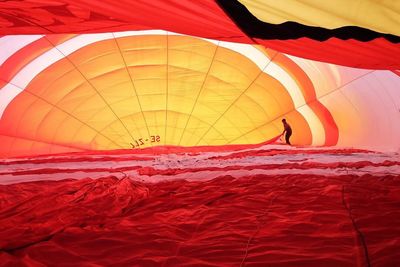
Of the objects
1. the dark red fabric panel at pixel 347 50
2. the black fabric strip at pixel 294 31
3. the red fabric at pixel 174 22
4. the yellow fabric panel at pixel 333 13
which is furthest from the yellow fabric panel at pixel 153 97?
the yellow fabric panel at pixel 333 13

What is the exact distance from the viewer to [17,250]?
173 cm

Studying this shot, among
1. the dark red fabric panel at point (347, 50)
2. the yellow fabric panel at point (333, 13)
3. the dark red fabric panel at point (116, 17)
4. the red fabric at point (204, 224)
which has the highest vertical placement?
the dark red fabric panel at point (116, 17)

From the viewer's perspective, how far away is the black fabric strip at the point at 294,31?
2373 mm

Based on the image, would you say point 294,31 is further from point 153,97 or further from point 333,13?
point 153,97

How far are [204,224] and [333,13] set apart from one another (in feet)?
4.48

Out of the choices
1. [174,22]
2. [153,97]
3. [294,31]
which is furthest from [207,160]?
[153,97]

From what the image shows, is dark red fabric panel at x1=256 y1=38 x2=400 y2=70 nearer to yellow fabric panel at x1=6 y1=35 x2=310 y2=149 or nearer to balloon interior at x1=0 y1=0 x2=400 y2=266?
balloon interior at x1=0 y1=0 x2=400 y2=266

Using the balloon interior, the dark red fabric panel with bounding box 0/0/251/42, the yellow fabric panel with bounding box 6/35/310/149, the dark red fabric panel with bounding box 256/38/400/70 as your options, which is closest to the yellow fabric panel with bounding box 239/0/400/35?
the balloon interior

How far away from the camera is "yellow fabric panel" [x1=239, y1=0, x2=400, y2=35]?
228cm

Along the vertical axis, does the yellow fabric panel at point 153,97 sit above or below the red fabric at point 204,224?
above

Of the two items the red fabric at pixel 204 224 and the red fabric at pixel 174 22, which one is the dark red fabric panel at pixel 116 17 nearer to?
the red fabric at pixel 174 22

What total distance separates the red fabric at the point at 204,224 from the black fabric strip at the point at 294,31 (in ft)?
3.13

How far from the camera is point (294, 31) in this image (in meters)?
2.44

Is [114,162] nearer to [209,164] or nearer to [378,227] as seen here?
[209,164]
